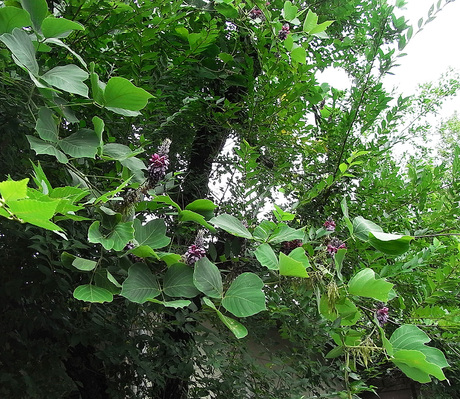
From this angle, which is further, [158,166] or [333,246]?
[333,246]

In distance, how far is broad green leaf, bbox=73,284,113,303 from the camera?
27.8 inches

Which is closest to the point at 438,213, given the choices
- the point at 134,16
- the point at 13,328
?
the point at 134,16

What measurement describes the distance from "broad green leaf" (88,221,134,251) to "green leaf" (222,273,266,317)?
7.8 inches

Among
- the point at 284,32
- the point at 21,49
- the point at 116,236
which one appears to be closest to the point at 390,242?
the point at 116,236

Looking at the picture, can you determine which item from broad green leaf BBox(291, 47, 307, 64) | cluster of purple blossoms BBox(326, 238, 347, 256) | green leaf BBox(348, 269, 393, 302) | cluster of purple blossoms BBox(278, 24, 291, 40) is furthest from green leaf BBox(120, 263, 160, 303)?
cluster of purple blossoms BBox(278, 24, 291, 40)

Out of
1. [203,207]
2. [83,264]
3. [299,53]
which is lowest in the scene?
[83,264]

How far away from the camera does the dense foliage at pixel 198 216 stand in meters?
0.81

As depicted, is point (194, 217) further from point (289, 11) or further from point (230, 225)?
point (289, 11)

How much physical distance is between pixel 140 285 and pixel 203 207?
0.69ft

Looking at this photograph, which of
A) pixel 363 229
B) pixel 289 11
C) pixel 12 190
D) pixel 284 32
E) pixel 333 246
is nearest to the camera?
pixel 12 190

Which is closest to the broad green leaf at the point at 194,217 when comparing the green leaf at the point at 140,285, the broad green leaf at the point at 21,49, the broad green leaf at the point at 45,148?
the green leaf at the point at 140,285

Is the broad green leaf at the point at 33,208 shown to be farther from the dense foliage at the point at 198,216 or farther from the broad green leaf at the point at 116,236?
the broad green leaf at the point at 116,236

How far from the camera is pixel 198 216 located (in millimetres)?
822

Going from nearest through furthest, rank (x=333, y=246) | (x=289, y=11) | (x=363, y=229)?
(x=363, y=229) < (x=333, y=246) < (x=289, y=11)
